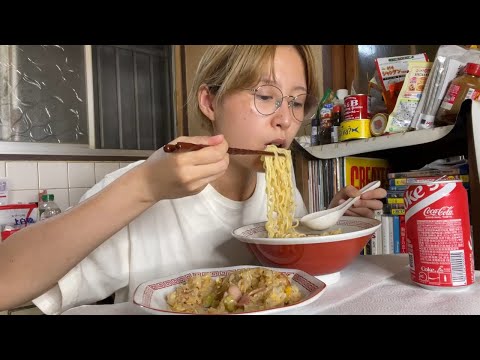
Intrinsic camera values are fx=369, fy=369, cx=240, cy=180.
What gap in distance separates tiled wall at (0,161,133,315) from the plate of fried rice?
1781 mm

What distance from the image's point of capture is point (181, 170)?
0.73 metres

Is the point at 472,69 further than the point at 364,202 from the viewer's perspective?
Yes

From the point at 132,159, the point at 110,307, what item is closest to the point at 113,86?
the point at 132,159

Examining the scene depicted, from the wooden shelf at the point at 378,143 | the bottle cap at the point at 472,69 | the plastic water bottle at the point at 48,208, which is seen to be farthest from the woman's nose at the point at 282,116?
the plastic water bottle at the point at 48,208

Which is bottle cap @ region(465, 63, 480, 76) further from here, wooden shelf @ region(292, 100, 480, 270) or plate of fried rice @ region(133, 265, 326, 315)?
plate of fried rice @ region(133, 265, 326, 315)

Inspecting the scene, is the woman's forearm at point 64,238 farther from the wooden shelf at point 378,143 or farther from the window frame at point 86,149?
the window frame at point 86,149

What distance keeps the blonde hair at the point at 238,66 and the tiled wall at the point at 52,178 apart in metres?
1.60

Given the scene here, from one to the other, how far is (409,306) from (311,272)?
0.74 feet

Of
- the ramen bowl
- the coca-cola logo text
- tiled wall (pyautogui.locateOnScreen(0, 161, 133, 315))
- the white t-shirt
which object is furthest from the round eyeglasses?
tiled wall (pyautogui.locateOnScreen(0, 161, 133, 315))

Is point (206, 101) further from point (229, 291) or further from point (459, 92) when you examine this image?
point (459, 92)

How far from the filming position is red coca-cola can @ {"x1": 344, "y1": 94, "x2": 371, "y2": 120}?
5.45 ft

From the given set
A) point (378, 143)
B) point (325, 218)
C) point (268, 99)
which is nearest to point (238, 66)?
point (268, 99)

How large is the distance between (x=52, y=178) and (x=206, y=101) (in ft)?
5.45

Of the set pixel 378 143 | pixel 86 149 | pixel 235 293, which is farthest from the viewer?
pixel 86 149
